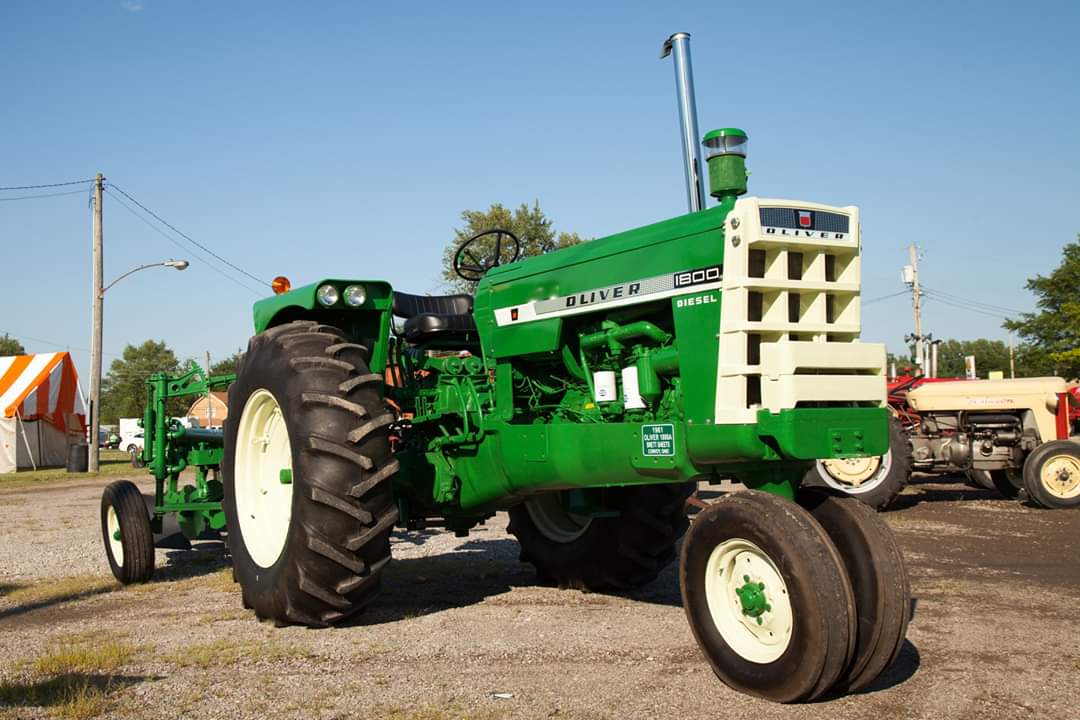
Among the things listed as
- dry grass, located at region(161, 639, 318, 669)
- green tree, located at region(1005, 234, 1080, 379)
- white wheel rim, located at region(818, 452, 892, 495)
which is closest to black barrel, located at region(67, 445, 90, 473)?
white wheel rim, located at region(818, 452, 892, 495)

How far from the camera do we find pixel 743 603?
4.32 m

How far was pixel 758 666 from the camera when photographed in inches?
165

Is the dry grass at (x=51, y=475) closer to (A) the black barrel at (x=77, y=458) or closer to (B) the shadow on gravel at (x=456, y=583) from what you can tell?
(A) the black barrel at (x=77, y=458)

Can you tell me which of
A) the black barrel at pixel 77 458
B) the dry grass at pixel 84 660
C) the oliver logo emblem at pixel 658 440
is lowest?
the dry grass at pixel 84 660

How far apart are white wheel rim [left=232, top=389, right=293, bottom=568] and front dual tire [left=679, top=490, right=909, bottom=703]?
9.34ft

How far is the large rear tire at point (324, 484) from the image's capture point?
5.41 m

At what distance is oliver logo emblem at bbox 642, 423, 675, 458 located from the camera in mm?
4965

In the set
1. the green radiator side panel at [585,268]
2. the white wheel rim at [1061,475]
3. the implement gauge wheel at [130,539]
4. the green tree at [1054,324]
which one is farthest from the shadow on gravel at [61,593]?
the green tree at [1054,324]

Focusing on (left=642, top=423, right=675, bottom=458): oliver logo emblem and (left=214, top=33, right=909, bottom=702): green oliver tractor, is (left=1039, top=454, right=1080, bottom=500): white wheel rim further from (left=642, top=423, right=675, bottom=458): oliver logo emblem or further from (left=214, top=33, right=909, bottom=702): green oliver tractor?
(left=642, top=423, right=675, bottom=458): oliver logo emblem

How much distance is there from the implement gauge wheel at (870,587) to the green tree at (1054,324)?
3941 centimetres

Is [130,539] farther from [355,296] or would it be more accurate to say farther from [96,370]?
[96,370]

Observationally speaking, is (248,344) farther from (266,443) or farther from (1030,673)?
(1030,673)

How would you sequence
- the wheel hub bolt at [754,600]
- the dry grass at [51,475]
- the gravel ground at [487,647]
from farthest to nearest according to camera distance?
the dry grass at [51,475] < the wheel hub bolt at [754,600] < the gravel ground at [487,647]

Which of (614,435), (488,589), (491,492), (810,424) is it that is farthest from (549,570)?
(810,424)
